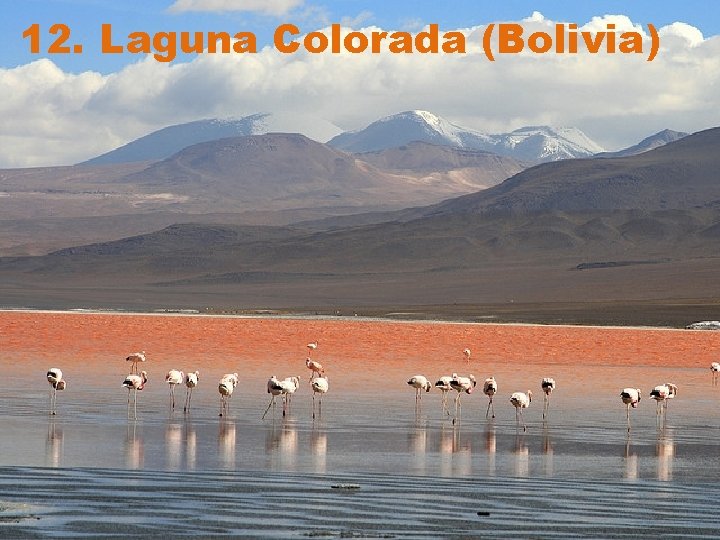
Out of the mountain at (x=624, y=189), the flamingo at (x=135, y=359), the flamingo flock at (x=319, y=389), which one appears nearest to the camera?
the flamingo flock at (x=319, y=389)

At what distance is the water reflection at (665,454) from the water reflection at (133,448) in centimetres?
577

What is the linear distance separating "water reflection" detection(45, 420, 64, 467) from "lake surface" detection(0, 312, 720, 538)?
0.13 feet

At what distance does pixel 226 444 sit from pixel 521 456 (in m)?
3.69

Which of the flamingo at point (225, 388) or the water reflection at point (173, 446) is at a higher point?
the flamingo at point (225, 388)

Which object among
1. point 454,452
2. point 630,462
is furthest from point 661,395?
point 454,452

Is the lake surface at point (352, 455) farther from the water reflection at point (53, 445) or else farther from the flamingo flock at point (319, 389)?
the flamingo flock at point (319, 389)

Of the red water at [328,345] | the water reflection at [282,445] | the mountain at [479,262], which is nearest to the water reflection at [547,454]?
the water reflection at [282,445]

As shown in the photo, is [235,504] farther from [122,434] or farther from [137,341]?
[137,341]

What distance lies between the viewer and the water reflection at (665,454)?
15430 mm

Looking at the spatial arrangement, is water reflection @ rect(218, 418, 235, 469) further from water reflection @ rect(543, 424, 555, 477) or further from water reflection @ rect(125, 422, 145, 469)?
water reflection @ rect(543, 424, 555, 477)

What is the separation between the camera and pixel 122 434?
17766mm

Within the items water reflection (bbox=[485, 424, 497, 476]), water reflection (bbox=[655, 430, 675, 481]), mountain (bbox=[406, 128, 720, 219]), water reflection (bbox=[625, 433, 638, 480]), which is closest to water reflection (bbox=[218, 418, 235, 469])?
water reflection (bbox=[485, 424, 497, 476])

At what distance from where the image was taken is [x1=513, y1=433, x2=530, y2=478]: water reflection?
15297mm

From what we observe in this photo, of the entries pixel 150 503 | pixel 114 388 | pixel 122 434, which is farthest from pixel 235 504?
pixel 114 388
